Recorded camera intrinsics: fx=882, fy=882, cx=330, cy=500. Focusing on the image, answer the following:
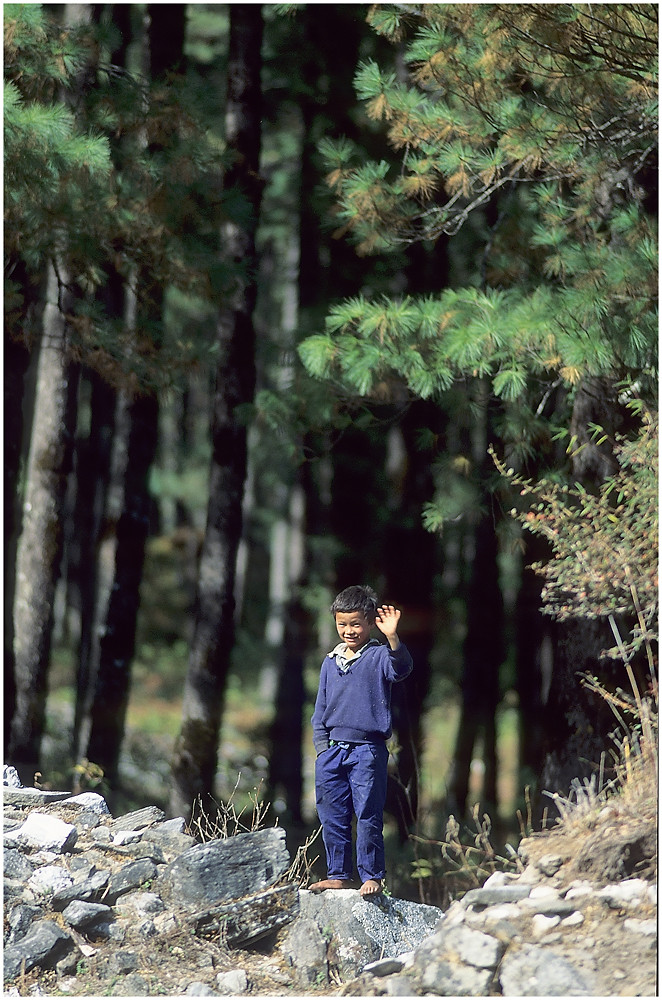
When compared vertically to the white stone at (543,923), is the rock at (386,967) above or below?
below

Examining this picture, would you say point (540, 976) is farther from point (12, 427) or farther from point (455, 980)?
point (12, 427)

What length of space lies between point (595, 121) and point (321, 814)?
3.99m

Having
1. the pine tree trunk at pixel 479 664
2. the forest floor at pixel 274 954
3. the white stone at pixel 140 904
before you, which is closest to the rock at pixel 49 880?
the white stone at pixel 140 904

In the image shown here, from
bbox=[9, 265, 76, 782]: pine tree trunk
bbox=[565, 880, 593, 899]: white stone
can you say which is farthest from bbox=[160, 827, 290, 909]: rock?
bbox=[9, 265, 76, 782]: pine tree trunk

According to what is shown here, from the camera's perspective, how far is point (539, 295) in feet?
16.6

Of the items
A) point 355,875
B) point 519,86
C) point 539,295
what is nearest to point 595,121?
point 519,86

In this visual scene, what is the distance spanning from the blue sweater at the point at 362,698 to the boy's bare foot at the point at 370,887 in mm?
605

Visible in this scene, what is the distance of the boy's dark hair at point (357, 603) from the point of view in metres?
4.01

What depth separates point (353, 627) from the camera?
4.03 meters

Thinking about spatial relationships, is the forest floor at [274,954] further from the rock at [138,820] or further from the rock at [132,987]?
the rock at [138,820]

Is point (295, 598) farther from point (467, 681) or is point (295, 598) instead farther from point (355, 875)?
point (355, 875)

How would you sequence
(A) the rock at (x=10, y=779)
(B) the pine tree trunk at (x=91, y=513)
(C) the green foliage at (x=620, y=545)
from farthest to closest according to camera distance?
(B) the pine tree trunk at (x=91, y=513) → (A) the rock at (x=10, y=779) → (C) the green foliage at (x=620, y=545)

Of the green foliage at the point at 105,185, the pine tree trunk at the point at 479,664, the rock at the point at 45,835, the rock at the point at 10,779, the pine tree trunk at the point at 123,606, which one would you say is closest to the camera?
the rock at the point at 45,835

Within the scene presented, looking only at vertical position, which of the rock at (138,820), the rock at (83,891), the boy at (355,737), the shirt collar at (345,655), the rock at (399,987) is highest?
the shirt collar at (345,655)
